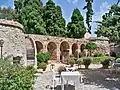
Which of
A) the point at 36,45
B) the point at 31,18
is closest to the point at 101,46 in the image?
the point at 36,45

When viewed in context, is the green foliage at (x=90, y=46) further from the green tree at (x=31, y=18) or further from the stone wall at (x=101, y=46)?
the green tree at (x=31, y=18)

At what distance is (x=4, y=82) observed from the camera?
4.85 metres

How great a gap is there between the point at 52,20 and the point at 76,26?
4532 mm

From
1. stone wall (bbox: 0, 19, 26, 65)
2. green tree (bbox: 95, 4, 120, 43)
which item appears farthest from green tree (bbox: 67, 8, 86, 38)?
stone wall (bbox: 0, 19, 26, 65)

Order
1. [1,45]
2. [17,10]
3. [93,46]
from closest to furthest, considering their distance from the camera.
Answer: [1,45] < [93,46] < [17,10]

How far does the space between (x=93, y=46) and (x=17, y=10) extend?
1321 cm

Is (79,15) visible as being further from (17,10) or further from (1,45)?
(1,45)

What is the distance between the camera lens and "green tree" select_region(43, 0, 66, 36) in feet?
92.9

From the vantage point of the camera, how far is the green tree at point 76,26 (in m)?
30.5

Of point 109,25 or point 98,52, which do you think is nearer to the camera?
point 109,25

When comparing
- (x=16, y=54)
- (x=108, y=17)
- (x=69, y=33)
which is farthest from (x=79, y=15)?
(x=16, y=54)

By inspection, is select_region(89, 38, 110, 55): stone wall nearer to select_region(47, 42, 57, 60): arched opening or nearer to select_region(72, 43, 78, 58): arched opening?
select_region(72, 43, 78, 58): arched opening

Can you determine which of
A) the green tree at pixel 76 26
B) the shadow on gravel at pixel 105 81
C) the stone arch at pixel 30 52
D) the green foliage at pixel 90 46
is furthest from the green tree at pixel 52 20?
the shadow on gravel at pixel 105 81

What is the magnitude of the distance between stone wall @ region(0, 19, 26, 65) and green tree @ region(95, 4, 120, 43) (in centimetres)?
468
